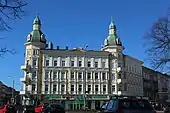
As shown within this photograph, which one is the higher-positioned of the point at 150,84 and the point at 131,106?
the point at 150,84

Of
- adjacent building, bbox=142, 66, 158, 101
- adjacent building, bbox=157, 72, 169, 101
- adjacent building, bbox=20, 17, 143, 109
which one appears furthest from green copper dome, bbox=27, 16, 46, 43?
adjacent building, bbox=157, 72, 169, 101

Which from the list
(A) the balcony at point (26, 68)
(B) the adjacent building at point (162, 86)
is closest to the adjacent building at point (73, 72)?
(A) the balcony at point (26, 68)

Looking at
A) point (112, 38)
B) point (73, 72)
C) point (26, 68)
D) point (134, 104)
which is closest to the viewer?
point (134, 104)

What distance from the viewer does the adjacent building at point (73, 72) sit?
293 feet

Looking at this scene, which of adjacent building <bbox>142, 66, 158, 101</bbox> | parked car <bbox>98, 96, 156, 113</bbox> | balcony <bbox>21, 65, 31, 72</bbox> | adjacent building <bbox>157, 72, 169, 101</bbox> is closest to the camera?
parked car <bbox>98, 96, 156, 113</bbox>

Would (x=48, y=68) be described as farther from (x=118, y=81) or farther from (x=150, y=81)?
(x=150, y=81)

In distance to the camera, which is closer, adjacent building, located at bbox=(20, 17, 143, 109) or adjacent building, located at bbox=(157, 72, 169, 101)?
adjacent building, located at bbox=(20, 17, 143, 109)

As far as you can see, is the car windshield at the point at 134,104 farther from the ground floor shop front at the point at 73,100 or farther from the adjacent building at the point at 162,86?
the adjacent building at the point at 162,86

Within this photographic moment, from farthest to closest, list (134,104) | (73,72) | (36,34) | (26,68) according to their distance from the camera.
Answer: (36,34) < (73,72) < (26,68) < (134,104)

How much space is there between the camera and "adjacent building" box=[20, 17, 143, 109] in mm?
89250

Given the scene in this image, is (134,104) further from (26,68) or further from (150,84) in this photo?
(150,84)

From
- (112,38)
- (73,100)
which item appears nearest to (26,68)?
Answer: (73,100)

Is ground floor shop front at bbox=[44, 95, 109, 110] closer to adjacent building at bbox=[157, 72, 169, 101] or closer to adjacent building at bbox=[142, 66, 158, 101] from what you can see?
adjacent building at bbox=[142, 66, 158, 101]

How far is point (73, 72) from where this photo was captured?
9175 centimetres
